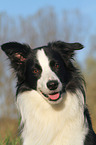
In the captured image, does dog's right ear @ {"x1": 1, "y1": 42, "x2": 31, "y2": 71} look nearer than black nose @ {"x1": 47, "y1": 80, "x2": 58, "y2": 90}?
No

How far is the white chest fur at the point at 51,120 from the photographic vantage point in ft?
14.8

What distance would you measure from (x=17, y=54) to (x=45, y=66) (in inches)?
32.3

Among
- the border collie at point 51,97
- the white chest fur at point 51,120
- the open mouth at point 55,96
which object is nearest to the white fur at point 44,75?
the border collie at point 51,97

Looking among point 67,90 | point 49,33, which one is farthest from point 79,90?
point 49,33

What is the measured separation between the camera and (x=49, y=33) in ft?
91.0

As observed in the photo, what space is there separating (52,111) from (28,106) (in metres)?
0.50

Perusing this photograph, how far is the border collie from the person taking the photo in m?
4.45

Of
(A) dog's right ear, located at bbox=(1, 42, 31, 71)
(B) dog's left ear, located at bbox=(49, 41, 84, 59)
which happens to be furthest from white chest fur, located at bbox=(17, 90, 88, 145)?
(B) dog's left ear, located at bbox=(49, 41, 84, 59)

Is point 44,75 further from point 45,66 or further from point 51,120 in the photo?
point 51,120

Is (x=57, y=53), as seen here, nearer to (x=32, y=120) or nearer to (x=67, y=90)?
(x=67, y=90)

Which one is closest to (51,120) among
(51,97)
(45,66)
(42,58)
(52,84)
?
(51,97)

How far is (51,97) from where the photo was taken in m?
4.45

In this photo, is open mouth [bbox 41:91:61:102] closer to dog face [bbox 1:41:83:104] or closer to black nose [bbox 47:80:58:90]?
dog face [bbox 1:41:83:104]

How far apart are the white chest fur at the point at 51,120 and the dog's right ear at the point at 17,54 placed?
0.66 meters
